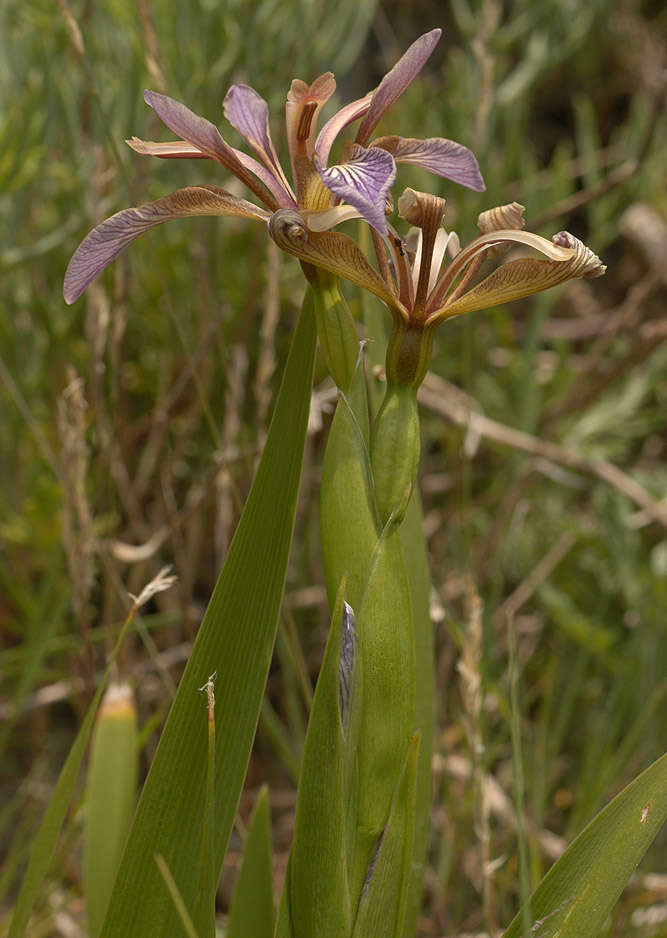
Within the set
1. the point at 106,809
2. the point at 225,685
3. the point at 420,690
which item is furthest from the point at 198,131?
the point at 106,809

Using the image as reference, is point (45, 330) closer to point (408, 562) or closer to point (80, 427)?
point (80, 427)

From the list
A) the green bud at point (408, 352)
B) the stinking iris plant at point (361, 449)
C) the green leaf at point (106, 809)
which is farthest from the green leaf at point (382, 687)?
the green leaf at point (106, 809)

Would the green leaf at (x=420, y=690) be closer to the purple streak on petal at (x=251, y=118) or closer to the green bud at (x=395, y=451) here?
the green bud at (x=395, y=451)

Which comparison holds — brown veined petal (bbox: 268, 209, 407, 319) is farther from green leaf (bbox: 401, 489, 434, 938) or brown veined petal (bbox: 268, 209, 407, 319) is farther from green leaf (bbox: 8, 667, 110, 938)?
green leaf (bbox: 8, 667, 110, 938)

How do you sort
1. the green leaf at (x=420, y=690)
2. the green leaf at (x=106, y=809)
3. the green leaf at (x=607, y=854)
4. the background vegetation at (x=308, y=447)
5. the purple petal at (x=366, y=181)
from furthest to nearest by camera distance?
the background vegetation at (x=308, y=447), the green leaf at (x=106, y=809), the green leaf at (x=420, y=690), the green leaf at (x=607, y=854), the purple petal at (x=366, y=181)

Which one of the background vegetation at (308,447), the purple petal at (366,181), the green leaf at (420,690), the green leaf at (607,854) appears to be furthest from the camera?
the background vegetation at (308,447)

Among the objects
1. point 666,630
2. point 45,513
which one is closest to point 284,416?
point 45,513

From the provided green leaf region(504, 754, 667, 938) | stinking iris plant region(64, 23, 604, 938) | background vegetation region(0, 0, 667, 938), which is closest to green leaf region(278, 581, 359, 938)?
stinking iris plant region(64, 23, 604, 938)
